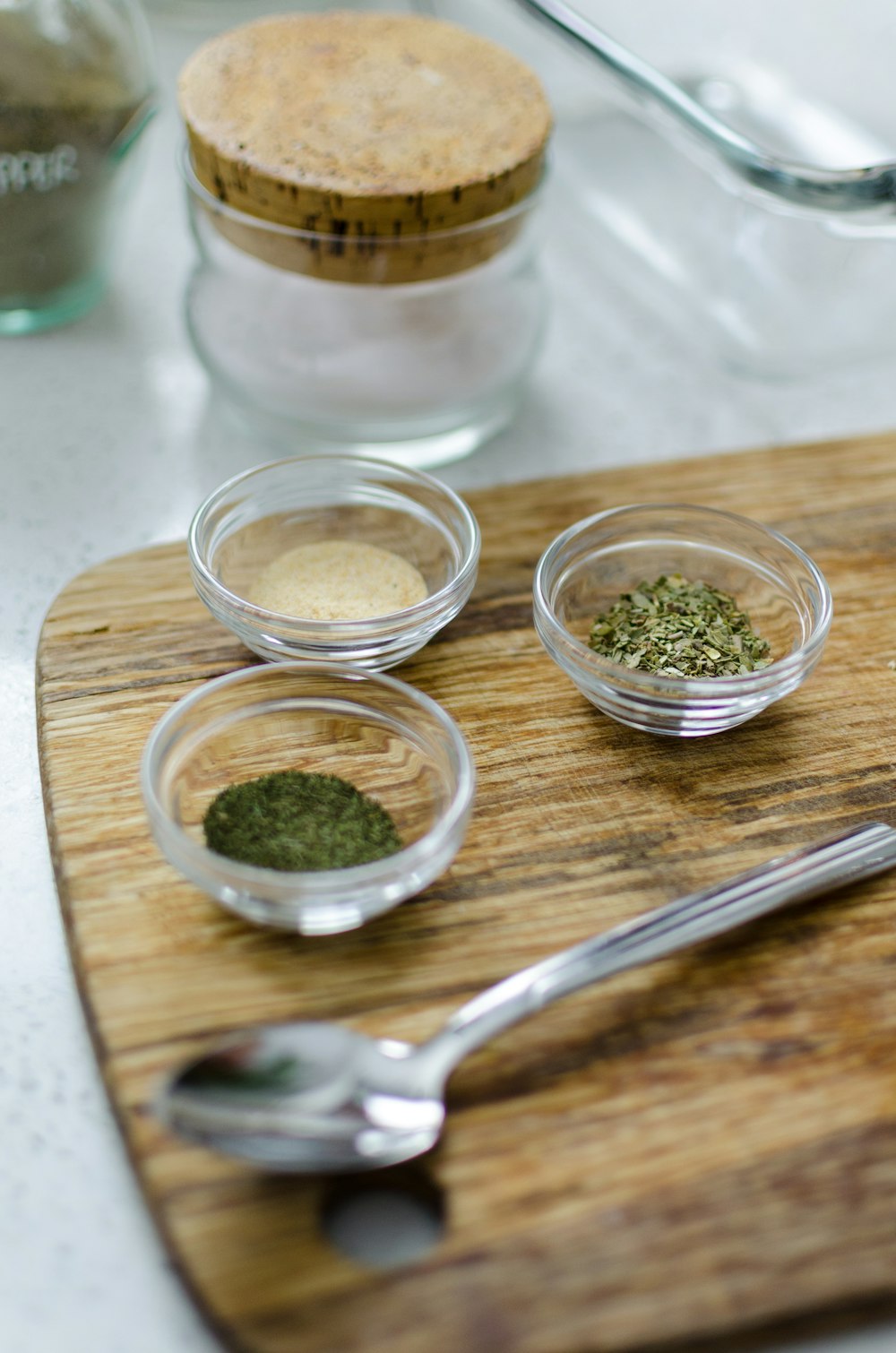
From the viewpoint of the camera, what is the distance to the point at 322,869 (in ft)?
2.52

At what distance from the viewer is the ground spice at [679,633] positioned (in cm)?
92

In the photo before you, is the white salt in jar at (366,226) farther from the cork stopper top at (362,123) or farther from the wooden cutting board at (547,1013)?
the wooden cutting board at (547,1013)

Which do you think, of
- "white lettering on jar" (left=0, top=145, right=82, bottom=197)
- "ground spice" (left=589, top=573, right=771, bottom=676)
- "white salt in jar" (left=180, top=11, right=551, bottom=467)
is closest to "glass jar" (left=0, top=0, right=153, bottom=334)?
"white lettering on jar" (left=0, top=145, right=82, bottom=197)

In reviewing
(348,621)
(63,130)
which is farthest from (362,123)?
(348,621)

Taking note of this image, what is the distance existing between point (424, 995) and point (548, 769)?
207 mm

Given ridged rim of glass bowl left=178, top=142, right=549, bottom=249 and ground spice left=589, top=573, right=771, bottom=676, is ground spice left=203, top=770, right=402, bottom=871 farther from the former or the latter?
ridged rim of glass bowl left=178, top=142, right=549, bottom=249

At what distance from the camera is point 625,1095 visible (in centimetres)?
69

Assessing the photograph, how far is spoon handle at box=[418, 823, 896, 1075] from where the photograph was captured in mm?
681

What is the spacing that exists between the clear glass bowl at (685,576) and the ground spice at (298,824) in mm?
184

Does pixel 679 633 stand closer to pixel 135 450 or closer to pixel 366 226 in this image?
pixel 366 226

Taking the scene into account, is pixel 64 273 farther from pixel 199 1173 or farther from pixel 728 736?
pixel 199 1173

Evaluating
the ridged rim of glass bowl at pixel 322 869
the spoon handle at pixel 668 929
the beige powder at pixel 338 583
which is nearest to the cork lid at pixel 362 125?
the beige powder at pixel 338 583

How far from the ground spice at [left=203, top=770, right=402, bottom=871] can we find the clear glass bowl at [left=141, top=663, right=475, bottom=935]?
1 centimetres

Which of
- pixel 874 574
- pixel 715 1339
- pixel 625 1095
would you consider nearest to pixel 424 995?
pixel 625 1095
